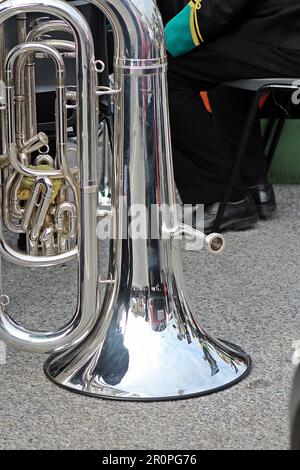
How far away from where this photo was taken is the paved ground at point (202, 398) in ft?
7.09

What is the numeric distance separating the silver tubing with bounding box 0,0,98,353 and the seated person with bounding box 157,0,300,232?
1070mm

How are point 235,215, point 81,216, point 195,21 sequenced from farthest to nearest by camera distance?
point 235,215
point 195,21
point 81,216

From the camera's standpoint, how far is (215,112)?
11.9 ft

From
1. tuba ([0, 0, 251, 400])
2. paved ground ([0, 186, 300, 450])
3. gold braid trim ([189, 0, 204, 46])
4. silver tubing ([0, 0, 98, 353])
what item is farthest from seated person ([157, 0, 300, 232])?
silver tubing ([0, 0, 98, 353])

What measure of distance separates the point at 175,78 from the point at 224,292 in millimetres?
825

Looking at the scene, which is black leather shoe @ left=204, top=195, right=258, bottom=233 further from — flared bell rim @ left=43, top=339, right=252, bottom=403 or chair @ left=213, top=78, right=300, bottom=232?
flared bell rim @ left=43, top=339, right=252, bottom=403

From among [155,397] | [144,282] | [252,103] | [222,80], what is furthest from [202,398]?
[222,80]

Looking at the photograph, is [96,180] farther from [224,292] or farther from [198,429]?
[224,292]

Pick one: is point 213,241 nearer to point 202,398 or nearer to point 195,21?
point 202,398

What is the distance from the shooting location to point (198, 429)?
2191 mm

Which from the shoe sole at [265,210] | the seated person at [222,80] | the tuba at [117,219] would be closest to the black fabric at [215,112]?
the seated person at [222,80]

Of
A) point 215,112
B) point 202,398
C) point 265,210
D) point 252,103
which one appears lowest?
point 265,210

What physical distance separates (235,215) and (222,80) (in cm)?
49

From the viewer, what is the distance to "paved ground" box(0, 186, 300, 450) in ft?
7.09
